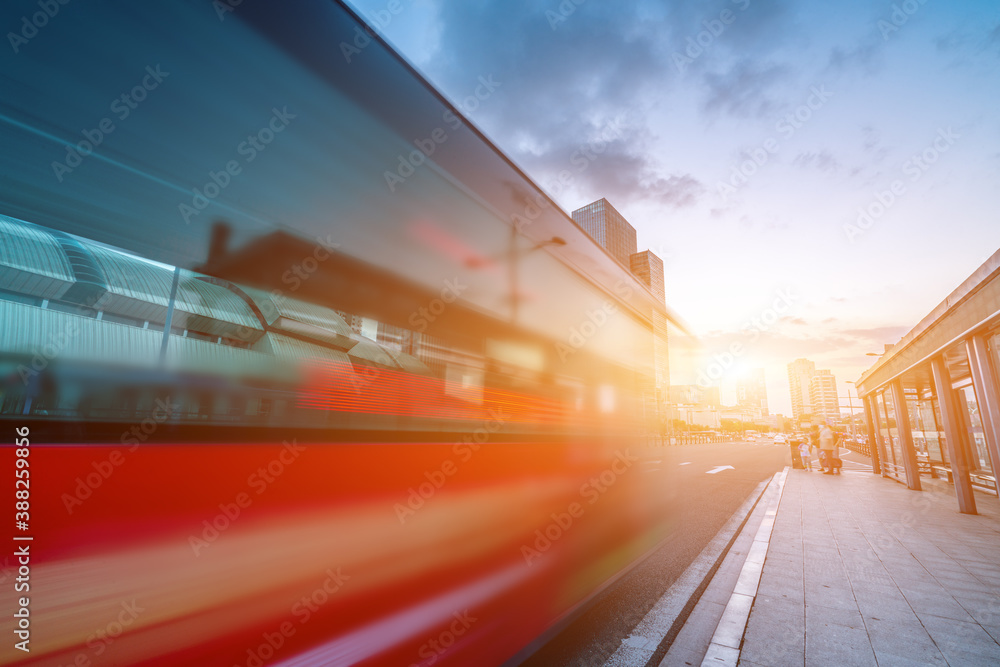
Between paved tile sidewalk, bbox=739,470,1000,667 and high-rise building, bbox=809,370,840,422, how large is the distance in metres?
171

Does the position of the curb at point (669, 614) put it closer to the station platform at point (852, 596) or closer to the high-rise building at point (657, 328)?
the station platform at point (852, 596)

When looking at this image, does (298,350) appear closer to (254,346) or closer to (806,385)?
(254,346)

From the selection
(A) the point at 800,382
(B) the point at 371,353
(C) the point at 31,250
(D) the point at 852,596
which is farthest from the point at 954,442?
(A) the point at 800,382

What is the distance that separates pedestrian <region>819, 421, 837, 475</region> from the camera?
15.0 m

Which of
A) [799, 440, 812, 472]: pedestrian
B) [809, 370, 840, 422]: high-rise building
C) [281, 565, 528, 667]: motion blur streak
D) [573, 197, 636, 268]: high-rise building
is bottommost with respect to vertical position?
[281, 565, 528, 667]: motion blur streak

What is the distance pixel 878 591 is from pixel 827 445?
13.7 metres

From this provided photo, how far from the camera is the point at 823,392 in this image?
170 meters

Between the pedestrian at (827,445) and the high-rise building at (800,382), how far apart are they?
161m

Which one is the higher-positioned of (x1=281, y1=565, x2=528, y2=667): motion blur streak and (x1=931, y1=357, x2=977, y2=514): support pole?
(x1=931, y1=357, x2=977, y2=514): support pole

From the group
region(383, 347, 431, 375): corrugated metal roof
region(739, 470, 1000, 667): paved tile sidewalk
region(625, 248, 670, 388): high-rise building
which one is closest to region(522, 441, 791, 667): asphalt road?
region(739, 470, 1000, 667): paved tile sidewalk

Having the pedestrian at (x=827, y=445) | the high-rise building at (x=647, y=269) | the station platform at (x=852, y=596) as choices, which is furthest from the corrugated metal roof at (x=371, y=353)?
the pedestrian at (x=827, y=445)

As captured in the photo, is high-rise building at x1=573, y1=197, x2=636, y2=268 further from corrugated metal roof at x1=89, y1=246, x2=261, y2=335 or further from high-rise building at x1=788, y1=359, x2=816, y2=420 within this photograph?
high-rise building at x1=788, y1=359, x2=816, y2=420

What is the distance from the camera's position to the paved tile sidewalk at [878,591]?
9.93 feet

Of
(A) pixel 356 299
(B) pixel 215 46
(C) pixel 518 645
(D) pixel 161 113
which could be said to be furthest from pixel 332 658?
(B) pixel 215 46
